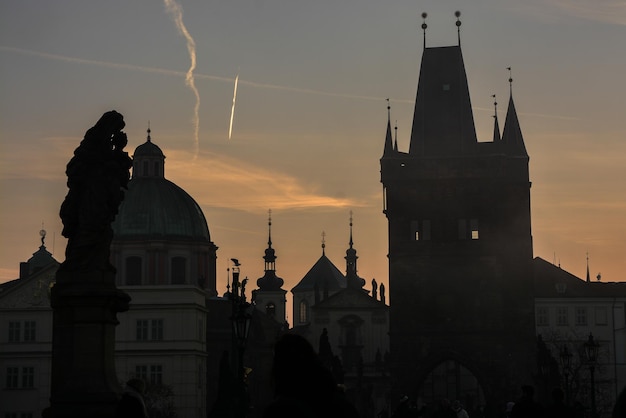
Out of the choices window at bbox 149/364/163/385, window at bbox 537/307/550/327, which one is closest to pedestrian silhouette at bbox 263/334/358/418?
window at bbox 149/364/163/385

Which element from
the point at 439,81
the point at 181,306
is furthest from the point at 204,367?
the point at 439,81

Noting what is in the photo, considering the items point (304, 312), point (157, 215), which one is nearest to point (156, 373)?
point (157, 215)

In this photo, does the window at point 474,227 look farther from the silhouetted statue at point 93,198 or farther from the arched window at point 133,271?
the silhouetted statue at point 93,198

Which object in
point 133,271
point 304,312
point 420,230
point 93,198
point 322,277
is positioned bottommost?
point 93,198

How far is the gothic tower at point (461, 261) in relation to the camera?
91.4 metres

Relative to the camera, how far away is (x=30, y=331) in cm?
8800

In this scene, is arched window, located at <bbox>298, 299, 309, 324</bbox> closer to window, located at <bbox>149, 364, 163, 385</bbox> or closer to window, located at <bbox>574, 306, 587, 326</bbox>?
window, located at <bbox>574, 306, 587, 326</bbox>

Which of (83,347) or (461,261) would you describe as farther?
(461,261)

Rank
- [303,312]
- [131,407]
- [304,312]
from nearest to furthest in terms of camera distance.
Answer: [131,407] < [304,312] < [303,312]

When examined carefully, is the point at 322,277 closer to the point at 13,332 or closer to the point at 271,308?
the point at 271,308

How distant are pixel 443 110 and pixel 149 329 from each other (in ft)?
83.4

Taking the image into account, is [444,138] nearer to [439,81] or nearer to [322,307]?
[439,81]

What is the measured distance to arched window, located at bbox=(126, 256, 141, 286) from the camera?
101812mm

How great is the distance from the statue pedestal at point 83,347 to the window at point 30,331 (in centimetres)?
7087
